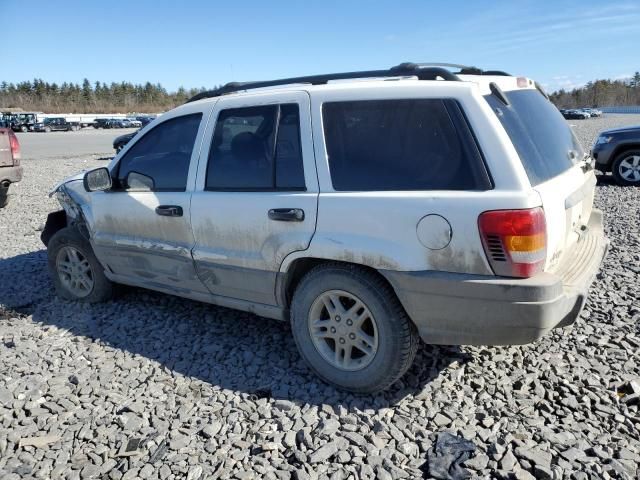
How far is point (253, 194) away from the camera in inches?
132

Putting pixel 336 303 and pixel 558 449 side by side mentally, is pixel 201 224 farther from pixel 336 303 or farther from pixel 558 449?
pixel 558 449

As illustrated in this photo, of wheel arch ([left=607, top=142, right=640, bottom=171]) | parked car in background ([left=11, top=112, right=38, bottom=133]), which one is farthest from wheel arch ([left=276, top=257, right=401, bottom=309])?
parked car in background ([left=11, top=112, right=38, bottom=133])

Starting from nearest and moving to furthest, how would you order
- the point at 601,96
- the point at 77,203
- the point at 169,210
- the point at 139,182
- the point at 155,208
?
the point at 169,210 → the point at 155,208 → the point at 139,182 → the point at 77,203 → the point at 601,96

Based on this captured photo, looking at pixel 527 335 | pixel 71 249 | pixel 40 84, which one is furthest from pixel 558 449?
pixel 40 84

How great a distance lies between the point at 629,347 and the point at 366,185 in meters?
2.29

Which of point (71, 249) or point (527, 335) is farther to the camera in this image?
point (71, 249)

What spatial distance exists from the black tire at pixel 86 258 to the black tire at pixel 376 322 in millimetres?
2309

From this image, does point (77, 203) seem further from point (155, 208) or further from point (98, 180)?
point (155, 208)

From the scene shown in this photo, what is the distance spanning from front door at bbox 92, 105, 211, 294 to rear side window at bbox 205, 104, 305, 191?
197 millimetres

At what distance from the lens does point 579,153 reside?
12.2ft

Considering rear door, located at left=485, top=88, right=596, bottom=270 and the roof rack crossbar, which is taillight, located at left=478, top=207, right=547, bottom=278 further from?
the roof rack crossbar

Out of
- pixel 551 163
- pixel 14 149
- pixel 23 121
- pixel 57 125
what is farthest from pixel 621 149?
pixel 57 125

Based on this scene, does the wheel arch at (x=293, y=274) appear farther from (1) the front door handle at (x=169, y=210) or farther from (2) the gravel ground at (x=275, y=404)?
(1) the front door handle at (x=169, y=210)

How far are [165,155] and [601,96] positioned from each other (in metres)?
105
